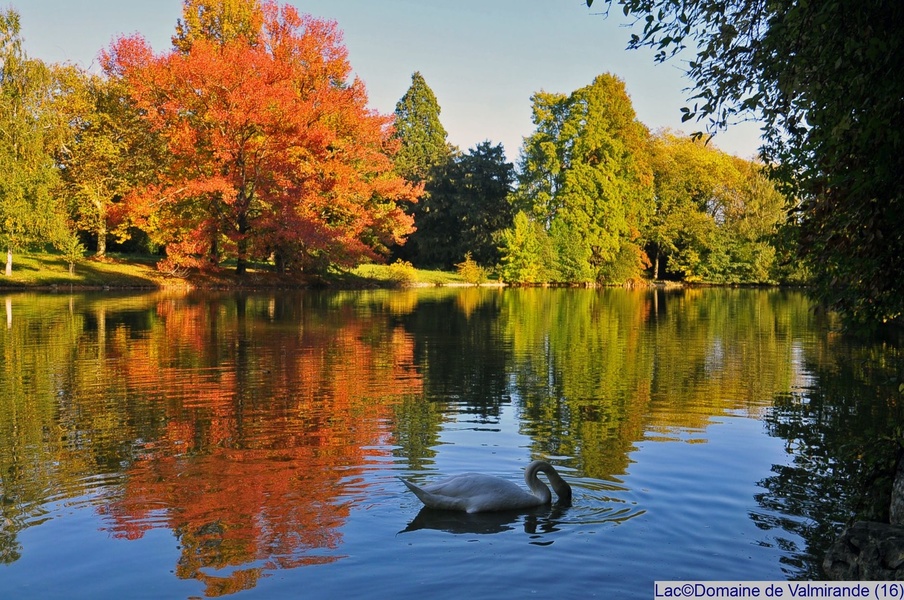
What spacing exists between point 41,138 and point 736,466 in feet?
133

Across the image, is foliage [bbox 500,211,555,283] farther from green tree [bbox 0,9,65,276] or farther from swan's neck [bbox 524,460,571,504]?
swan's neck [bbox 524,460,571,504]

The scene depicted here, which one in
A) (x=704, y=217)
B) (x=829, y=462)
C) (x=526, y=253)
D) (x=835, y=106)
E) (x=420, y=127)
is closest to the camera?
(x=835, y=106)

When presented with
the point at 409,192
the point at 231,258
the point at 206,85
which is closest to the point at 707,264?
the point at 409,192

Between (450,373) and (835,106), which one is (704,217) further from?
(835,106)

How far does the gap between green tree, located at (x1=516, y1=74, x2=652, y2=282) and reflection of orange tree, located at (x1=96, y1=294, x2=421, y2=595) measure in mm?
45362

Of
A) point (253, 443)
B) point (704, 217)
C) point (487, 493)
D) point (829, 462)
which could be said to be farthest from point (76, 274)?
point (704, 217)

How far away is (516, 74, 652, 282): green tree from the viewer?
207ft

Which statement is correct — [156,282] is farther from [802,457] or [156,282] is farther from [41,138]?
[802,457]

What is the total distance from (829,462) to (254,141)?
38.8 m

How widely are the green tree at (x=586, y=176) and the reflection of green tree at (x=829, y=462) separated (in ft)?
162

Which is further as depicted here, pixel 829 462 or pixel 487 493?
pixel 829 462

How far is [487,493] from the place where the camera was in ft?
23.1

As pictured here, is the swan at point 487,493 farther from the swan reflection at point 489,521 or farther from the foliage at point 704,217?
the foliage at point 704,217

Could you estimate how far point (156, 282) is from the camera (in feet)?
137
